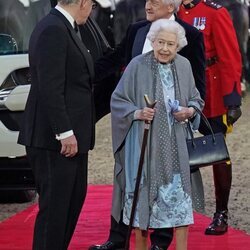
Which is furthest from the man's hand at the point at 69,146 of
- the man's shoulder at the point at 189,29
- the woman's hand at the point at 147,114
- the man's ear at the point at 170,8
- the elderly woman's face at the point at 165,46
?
the man's shoulder at the point at 189,29

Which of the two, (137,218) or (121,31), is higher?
(137,218)

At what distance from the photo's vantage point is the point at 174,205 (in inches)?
221

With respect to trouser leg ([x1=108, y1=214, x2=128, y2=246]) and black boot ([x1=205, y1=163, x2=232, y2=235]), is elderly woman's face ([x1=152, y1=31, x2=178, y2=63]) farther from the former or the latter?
black boot ([x1=205, y1=163, x2=232, y2=235])

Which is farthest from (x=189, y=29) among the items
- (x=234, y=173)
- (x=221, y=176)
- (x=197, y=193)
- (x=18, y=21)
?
(x=234, y=173)

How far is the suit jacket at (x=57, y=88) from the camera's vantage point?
506 cm

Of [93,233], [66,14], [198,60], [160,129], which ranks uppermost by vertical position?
[66,14]

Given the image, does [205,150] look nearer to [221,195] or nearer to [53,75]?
[53,75]

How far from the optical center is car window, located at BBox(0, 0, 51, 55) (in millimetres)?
7551

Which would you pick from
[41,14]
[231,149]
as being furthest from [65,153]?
[231,149]

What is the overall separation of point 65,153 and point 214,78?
77.7 inches

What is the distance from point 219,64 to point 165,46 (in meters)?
1.18

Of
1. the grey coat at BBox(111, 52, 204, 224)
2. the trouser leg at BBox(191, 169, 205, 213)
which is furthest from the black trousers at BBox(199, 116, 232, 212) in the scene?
the grey coat at BBox(111, 52, 204, 224)

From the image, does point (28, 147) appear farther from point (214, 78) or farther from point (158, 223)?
point (214, 78)

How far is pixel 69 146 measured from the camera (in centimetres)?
510
